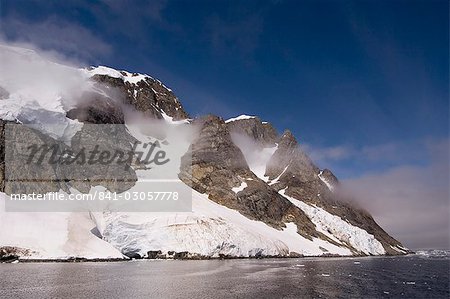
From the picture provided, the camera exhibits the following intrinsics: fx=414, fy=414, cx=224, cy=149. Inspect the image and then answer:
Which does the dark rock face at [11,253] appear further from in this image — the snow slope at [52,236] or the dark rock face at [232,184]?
the dark rock face at [232,184]

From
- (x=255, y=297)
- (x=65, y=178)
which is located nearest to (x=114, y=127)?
(x=65, y=178)

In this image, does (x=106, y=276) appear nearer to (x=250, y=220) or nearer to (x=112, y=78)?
(x=250, y=220)

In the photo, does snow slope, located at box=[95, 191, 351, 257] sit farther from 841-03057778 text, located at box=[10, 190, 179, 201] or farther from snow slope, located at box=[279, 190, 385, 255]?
snow slope, located at box=[279, 190, 385, 255]

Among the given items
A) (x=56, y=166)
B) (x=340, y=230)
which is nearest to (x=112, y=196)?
(x=56, y=166)

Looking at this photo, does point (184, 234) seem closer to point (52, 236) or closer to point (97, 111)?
point (52, 236)

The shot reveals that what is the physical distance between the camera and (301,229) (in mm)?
150875

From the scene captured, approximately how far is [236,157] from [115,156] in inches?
2338

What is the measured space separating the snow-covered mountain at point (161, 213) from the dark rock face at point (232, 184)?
43 cm

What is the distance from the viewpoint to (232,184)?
157 m

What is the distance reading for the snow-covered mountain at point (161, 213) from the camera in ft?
278

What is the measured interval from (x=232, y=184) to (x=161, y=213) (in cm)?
5703

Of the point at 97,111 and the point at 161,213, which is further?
the point at 97,111

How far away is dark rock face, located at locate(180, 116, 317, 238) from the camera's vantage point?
14788cm

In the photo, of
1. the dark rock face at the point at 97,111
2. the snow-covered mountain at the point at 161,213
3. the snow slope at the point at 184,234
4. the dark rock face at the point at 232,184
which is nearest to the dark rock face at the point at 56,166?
the snow-covered mountain at the point at 161,213
